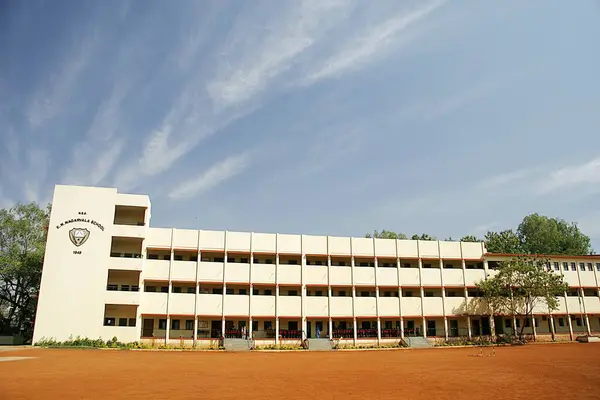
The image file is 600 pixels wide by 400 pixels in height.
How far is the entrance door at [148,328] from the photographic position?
133 feet

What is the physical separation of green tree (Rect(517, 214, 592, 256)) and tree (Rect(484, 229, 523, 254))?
340cm

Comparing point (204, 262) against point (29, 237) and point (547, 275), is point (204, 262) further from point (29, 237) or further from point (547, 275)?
point (547, 275)

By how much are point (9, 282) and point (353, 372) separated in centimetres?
3810

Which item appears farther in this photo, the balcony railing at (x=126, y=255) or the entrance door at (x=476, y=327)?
the entrance door at (x=476, y=327)

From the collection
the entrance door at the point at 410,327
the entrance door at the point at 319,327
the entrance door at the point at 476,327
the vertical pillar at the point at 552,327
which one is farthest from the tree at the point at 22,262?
the vertical pillar at the point at 552,327

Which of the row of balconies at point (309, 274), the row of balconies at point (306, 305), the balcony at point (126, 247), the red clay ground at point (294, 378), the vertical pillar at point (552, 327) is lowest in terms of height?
the red clay ground at point (294, 378)

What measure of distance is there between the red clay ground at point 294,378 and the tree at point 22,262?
59.0ft

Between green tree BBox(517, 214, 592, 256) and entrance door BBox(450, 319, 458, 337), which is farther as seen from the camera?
green tree BBox(517, 214, 592, 256)

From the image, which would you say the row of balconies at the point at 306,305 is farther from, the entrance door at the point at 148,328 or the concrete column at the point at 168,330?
the entrance door at the point at 148,328

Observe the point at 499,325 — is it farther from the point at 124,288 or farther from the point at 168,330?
the point at 124,288

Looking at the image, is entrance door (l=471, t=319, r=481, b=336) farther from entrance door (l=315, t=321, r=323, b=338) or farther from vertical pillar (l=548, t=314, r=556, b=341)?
entrance door (l=315, t=321, r=323, b=338)

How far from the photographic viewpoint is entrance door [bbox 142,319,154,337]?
40.7m

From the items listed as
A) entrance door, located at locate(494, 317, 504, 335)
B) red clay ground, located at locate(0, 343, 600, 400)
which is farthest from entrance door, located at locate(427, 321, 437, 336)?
red clay ground, located at locate(0, 343, 600, 400)

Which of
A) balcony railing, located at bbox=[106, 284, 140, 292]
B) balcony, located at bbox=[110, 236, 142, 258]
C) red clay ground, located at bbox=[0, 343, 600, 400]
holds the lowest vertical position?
red clay ground, located at bbox=[0, 343, 600, 400]
